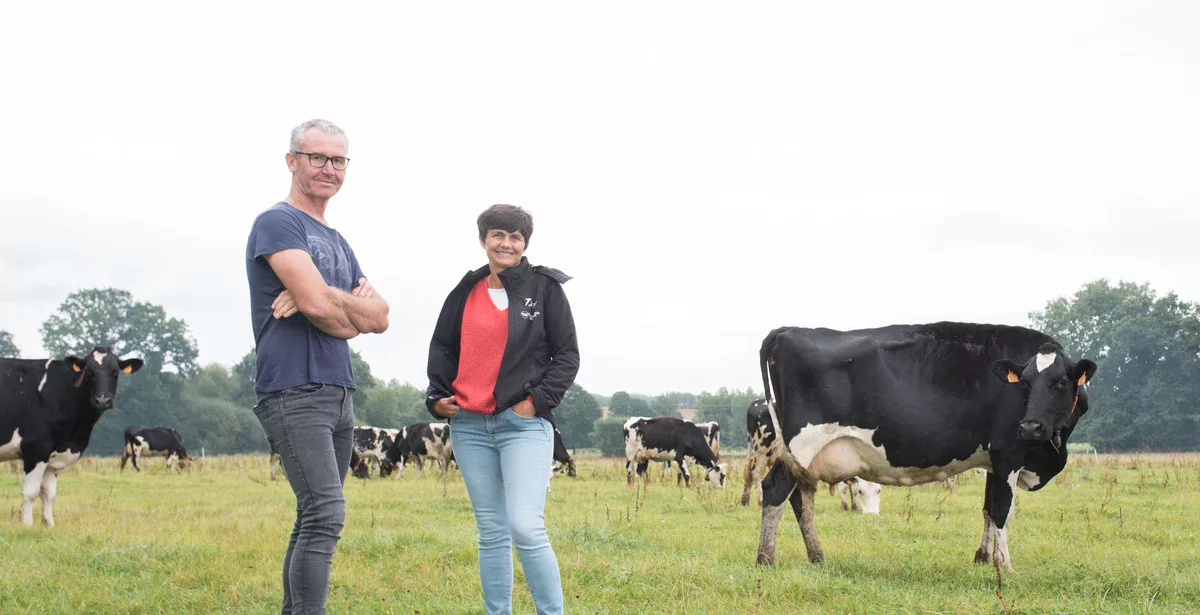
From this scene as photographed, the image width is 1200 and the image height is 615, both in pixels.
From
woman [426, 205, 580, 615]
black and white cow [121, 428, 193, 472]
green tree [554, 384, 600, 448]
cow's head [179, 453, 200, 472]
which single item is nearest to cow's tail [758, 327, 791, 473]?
woman [426, 205, 580, 615]

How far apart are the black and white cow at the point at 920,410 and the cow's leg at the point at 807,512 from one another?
1cm

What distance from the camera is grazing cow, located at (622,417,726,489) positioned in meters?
22.2

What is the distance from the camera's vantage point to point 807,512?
8.15 m

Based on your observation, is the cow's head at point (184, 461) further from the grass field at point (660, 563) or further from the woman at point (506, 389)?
the woman at point (506, 389)

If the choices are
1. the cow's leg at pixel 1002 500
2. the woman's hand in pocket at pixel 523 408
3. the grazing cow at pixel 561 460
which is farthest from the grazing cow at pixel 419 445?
the woman's hand in pocket at pixel 523 408

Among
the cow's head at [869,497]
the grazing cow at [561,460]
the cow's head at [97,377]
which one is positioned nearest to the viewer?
the cow's head at [97,377]

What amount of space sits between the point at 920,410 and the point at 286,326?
224 inches

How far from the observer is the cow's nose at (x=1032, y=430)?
24.0ft

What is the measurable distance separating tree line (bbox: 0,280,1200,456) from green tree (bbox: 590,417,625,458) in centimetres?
10

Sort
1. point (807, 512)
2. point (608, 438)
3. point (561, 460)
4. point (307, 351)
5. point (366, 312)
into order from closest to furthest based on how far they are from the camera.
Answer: point (307, 351)
point (366, 312)
point (807, 512)
point (561, 460)
point (608, 438)

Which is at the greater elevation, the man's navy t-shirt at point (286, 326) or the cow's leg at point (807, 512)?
the man's navy t-shirt at point (286, 326)

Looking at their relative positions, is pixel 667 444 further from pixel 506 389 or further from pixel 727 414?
pixel 727 414

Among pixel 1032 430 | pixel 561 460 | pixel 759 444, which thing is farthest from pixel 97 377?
pixel 561 460

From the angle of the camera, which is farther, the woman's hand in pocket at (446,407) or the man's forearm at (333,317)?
the woman's hand in pocket at (446,407)
